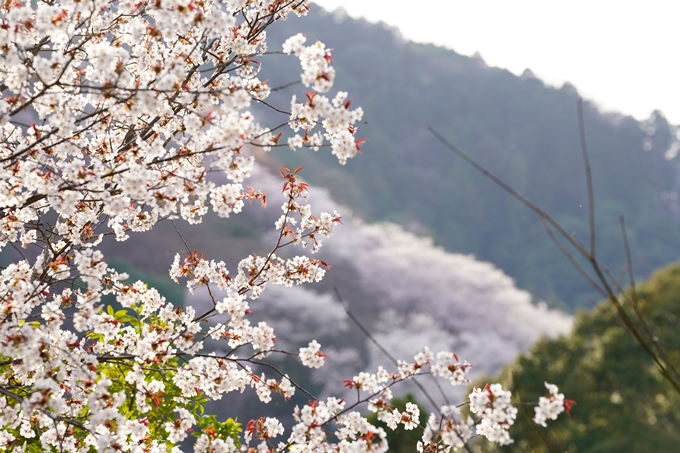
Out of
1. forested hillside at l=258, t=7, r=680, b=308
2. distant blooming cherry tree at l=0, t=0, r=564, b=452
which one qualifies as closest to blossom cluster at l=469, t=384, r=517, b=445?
distant blooming cherry tree at l=0, t=0, r=564, b=452

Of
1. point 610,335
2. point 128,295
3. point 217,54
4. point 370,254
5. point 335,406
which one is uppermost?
point 370,254

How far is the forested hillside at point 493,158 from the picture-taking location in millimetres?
45312

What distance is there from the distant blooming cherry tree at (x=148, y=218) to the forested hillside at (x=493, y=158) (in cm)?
3734

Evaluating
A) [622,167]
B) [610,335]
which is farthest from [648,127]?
[610,335]

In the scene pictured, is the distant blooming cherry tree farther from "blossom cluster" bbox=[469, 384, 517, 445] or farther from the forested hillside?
the forested hillside

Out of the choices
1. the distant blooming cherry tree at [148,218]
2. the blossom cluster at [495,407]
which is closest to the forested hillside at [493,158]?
the distant blooming cherry tree at [148,218]

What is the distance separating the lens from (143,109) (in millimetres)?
3023

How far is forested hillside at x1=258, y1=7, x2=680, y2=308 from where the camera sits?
1784 inches

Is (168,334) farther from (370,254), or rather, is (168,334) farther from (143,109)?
(370,254)

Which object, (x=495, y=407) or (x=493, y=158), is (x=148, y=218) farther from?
(x=493, y=158)

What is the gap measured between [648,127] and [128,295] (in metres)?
59.0

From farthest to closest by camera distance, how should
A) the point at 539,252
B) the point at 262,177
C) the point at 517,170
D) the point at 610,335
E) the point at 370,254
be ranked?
the point at 517,170, the point at 539,252, the point at 370,254, the point at 262,177, the point at 610,335

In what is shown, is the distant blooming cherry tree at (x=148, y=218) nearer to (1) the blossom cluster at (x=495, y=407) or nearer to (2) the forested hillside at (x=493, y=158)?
(1) the blossom cluster at (x=495, y=407)

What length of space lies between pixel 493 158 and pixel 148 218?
164ft
